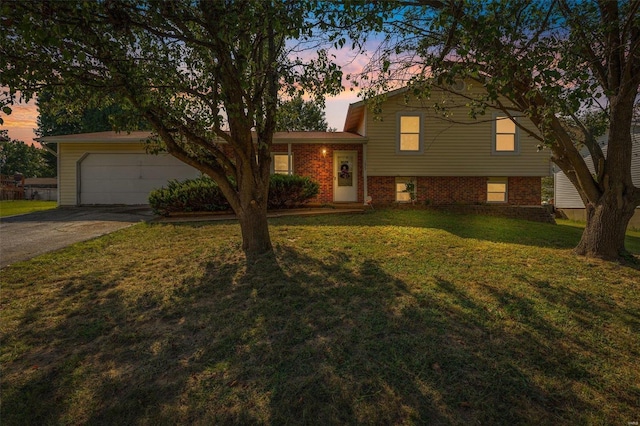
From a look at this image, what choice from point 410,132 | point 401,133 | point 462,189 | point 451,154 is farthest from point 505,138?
point 401,133

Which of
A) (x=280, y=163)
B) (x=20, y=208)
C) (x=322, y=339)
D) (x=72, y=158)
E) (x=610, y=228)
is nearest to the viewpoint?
(x=322, y=339)

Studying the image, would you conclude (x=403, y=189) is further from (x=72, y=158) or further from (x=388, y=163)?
(x=72, y=158)

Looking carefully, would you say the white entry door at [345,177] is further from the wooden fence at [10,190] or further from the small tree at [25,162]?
the small tree at [25,162]

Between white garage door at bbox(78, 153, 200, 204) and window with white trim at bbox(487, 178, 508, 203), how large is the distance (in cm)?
1299

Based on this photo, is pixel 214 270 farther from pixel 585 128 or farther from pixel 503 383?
pixel 585 128

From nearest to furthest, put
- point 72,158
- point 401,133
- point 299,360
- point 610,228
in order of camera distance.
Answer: point 299,360 < point 610,228 < point 401,133 < point 72,158

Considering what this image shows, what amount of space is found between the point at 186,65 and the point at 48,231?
617 cm

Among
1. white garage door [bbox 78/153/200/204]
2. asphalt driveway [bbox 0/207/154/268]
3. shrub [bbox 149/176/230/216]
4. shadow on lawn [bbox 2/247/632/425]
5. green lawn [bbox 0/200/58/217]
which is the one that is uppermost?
white garage door [bbox 78/153/200/204]

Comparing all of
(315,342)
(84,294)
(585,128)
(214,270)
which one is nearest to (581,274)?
(585,128)

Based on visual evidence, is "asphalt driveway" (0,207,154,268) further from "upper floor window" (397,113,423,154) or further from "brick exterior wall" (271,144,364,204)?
"upper floor window" (397,113,423,154)

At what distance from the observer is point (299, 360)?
2.88m

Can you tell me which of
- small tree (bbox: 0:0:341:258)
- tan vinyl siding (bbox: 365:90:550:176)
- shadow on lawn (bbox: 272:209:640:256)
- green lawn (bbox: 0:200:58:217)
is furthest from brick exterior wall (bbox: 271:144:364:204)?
green lawn (bbox: 0:200:58:217)

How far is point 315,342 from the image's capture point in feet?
10.3

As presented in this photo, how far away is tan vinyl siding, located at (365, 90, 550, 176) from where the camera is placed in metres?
13.8
